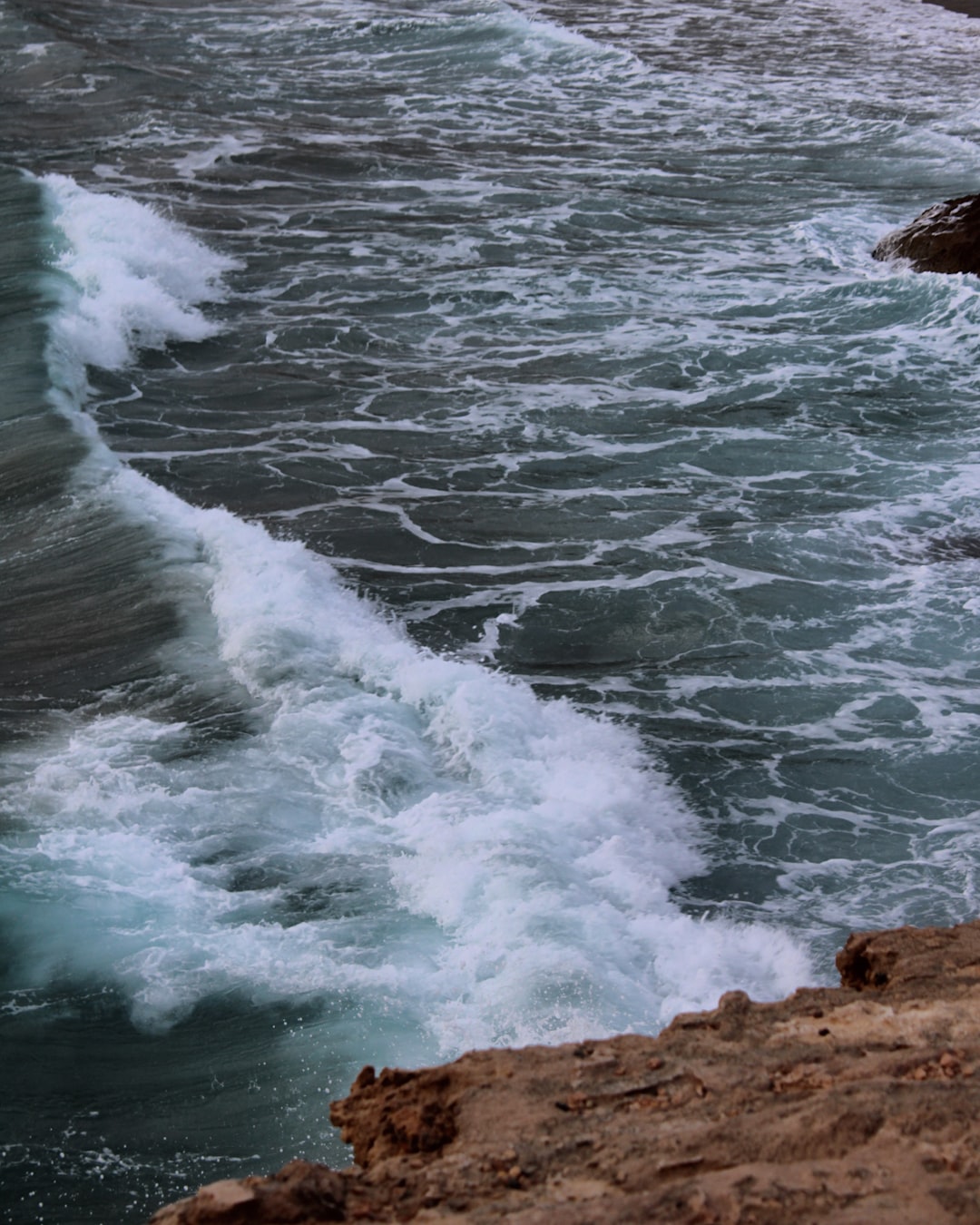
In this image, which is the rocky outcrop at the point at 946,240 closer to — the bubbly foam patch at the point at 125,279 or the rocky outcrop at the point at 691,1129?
the bubbly foam patch at the point at 125,279

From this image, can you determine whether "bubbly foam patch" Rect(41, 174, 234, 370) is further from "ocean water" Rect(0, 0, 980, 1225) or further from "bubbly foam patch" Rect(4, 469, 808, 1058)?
"bubbly foam patch" Rect(4, 469, 808, 1058)

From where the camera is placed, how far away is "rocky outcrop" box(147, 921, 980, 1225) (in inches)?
123

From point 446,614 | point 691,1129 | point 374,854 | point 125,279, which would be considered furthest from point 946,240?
point 691,1129

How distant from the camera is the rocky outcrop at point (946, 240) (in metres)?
13.8

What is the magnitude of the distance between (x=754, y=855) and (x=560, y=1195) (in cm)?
344

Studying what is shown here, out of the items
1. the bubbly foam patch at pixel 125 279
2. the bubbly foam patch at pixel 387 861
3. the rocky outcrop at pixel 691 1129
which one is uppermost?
the bubbly foam patch at pixel 125 279

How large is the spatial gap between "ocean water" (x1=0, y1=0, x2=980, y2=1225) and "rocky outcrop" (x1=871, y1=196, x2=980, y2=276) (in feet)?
1.06

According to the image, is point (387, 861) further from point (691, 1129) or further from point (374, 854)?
point (691, 1129)

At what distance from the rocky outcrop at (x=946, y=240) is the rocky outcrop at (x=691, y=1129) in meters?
11.2

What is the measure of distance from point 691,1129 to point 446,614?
17.7ft

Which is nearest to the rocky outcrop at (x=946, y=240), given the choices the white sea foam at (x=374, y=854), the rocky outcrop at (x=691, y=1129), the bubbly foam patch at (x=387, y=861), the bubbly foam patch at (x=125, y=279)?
the bubbly foam patch at (x=125, y=279)

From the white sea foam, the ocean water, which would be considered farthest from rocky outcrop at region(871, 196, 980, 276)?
the white sea foam

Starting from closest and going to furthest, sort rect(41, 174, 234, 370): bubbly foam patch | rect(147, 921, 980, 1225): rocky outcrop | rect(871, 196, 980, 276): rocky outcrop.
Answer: rect(147, 921, 980, 1225): rocky outcrop → rect(41, 174, 234, 370): bubbly foam patch → rect(871, 196, 980, 276): rocky outcrop

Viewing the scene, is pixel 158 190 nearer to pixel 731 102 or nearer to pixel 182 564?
pixel 731 102
